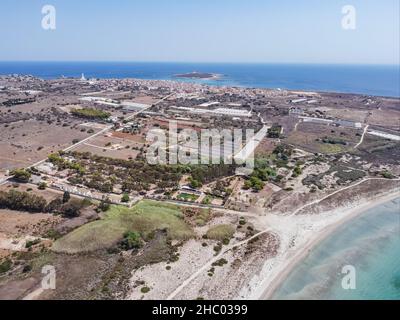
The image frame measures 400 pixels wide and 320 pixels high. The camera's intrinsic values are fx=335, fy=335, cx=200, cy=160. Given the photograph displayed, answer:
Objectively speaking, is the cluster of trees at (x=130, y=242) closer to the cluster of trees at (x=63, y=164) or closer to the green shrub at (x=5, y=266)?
the green shrub at (x=5, y=266)

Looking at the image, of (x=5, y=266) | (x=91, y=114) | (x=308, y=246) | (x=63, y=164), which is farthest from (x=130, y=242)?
(x=91, y=114)

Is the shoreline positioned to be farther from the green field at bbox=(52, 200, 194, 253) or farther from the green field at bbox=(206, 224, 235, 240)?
the green field at bbox=(52, 200, 194, 253)

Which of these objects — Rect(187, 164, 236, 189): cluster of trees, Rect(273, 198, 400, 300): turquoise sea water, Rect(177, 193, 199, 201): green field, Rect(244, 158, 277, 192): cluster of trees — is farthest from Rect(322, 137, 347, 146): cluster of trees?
A: Rect(177, 193, 199, 201): green field

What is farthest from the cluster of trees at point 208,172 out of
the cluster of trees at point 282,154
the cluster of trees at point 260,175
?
the cluster of trees at point 282,154

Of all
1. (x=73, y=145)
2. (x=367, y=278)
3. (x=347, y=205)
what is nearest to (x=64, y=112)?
(x=73, y=145)

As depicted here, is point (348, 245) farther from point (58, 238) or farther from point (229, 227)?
point (58, 238)

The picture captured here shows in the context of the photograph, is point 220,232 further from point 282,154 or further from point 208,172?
point 282,154
